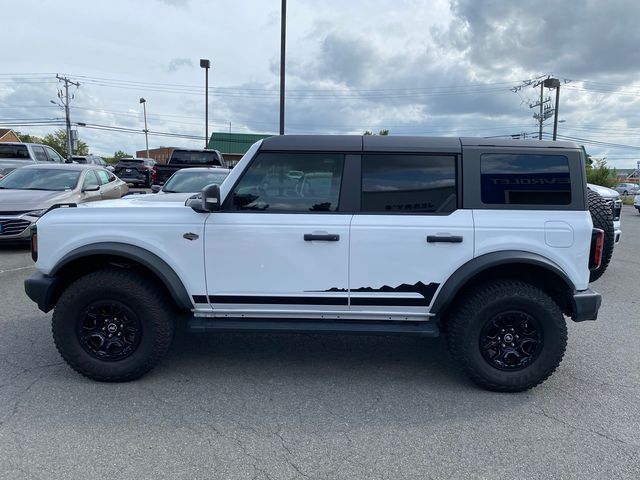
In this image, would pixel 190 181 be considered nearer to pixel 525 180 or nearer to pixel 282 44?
pixel 525 180

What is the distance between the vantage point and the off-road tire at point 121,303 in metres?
3.47

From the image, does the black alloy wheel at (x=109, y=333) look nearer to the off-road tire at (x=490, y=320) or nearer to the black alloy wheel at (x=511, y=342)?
the off-road tire at (x=490, y=320)

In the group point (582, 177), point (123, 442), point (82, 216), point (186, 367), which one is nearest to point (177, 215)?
point (82, 216)

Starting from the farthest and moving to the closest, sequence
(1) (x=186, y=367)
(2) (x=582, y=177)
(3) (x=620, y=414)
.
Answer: (1) (x=186, y=367) → (2) (x=582, y=177) → (3) (x=620, y=414)

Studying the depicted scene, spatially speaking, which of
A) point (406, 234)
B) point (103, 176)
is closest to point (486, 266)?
point (406, 234)

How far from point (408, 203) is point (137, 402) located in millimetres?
2416

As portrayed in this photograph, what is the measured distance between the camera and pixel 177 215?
3543 mm

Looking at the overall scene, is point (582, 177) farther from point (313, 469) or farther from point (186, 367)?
point (186, 367)

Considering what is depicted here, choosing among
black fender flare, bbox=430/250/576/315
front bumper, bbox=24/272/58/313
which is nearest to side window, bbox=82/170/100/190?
front bumper, bbox=24/272/58/313

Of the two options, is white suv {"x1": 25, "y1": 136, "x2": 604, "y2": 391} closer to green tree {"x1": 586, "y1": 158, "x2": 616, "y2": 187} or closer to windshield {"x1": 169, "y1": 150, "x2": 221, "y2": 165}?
windshield {"x1": 169, "y1": 150, "x2": 221, "y2": 165}

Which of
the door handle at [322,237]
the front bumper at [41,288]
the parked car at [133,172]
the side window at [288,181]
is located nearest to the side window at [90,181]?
the front bumper at [41,288]

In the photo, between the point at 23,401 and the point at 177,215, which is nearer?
the point at 23,401

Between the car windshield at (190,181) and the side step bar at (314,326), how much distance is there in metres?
5.26

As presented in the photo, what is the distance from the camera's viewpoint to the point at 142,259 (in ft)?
11.3
